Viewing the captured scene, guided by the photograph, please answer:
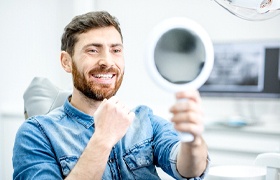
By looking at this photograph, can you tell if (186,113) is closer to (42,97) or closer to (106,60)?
(106,60)

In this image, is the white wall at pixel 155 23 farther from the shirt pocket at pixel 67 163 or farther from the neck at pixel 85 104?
A: the shirt pocket at pixel 67 163

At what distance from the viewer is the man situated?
1115 millimetres

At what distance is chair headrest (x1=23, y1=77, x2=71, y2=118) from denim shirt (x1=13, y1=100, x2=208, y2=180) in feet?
0.74

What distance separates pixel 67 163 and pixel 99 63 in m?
0.33

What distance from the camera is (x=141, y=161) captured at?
1.31m

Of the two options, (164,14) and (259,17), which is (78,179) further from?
(164,14)

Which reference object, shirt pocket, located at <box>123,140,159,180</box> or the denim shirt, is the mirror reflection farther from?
shirt pocket, located at <box>123,140,159,180</box>

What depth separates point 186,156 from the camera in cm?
98

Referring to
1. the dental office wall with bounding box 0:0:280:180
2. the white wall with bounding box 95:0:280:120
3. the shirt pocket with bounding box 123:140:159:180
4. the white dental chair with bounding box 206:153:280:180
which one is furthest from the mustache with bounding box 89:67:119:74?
the dental office wall with bounding box 0:0:280:180

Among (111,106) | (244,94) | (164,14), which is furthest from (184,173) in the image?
(164,14)

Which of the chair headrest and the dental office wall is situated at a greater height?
the dental office wall

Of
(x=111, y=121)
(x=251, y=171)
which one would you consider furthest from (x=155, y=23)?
(x=251, y=171)

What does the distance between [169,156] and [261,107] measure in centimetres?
196

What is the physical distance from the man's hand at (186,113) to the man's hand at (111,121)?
1.51 ft
